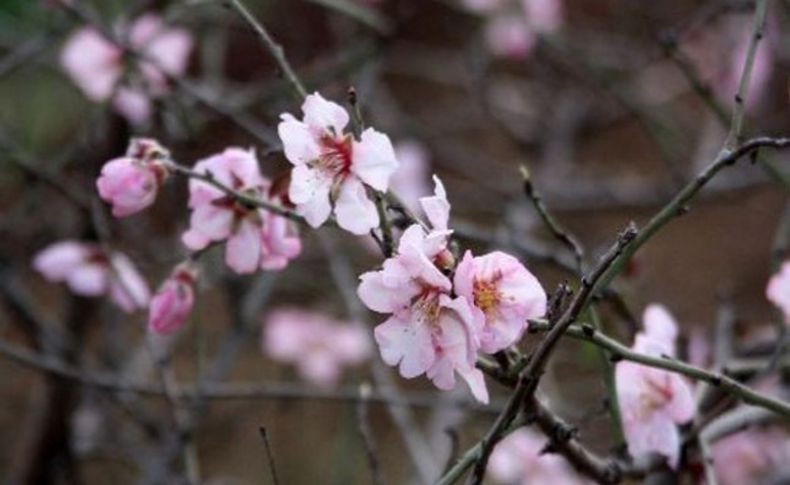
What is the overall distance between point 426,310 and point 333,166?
13 cm

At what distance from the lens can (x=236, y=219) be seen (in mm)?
1107

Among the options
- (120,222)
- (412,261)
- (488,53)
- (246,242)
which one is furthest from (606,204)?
(412,261)

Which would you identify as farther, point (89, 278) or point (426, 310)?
point (89, 278)

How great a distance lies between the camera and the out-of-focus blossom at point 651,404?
1.15 metres

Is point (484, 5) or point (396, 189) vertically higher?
point (484, 5)

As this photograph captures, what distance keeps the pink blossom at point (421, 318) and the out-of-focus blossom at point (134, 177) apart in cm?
24

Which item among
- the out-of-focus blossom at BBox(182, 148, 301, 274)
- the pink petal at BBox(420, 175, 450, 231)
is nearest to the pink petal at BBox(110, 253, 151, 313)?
the out-of-focus blossom at BBox(182, 148, 301, 274)

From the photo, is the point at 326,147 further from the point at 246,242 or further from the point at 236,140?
the point at 236,140

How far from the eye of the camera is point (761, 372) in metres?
1.33

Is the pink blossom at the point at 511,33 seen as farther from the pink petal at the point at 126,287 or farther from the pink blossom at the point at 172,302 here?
the pink blossom at the point at 172,302

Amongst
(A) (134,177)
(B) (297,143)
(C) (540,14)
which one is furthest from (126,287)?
(C) (540,14)

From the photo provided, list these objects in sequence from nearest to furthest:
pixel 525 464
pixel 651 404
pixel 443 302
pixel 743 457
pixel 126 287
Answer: pixel 443 302, pixel 651 404, pixel 126 287, pixel 743 457, pixel 525 464

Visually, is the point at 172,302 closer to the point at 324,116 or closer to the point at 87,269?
the point at 324,116

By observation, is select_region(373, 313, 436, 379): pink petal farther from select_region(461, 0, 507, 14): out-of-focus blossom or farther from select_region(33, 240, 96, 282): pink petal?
select_region(461, 0, 507, 14): out-of-focus blossom
